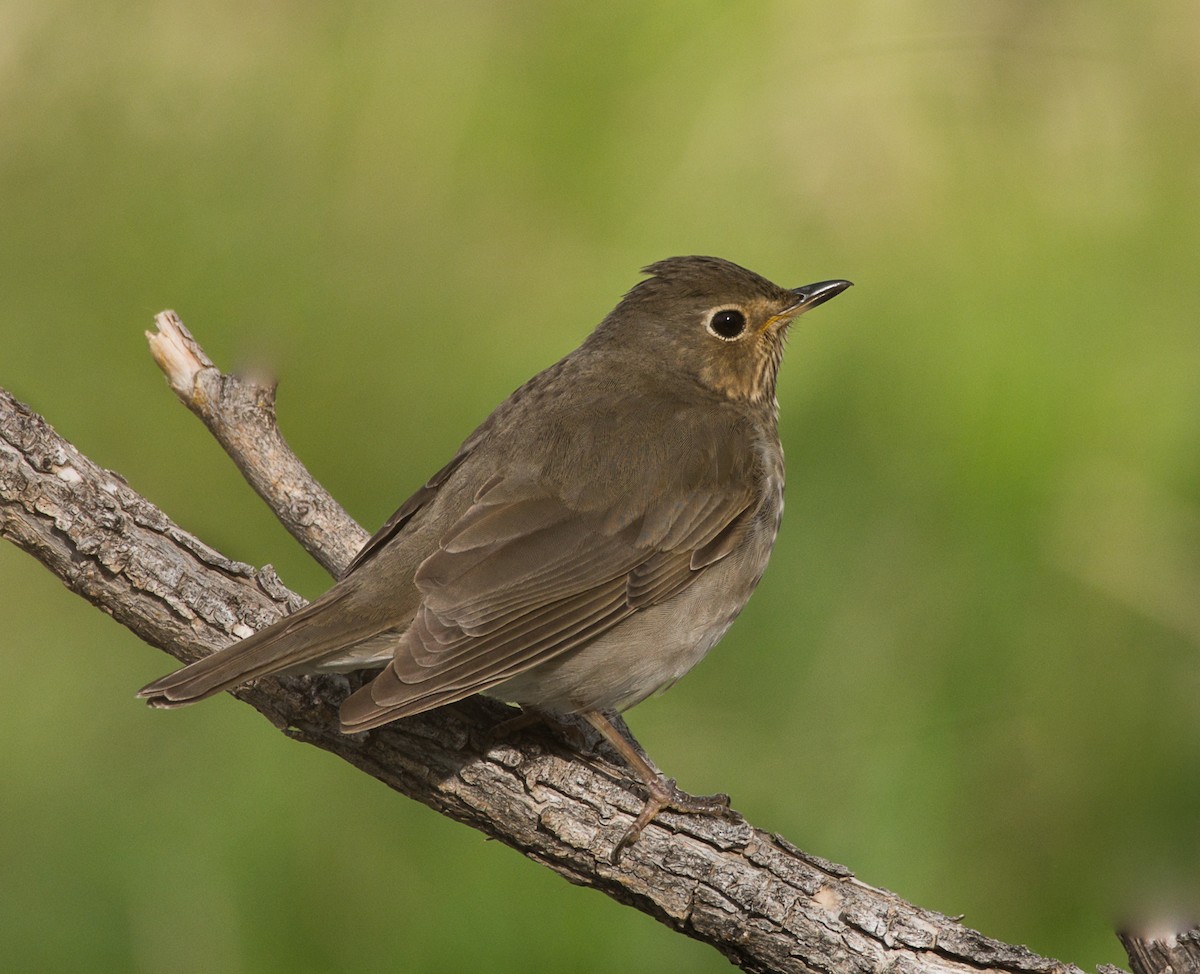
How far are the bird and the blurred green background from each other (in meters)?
1.17

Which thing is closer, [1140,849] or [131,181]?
[1140,849]

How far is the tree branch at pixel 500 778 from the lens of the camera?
412 centimetres

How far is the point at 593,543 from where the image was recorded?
4848mm

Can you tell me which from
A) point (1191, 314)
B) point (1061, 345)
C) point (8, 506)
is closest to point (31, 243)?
point (8, 506)

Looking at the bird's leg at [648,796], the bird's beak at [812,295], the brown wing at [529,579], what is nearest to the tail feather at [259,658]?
the brown wing at [529,579]

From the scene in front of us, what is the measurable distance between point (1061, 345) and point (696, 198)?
212 cm

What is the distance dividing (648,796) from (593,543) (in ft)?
2.60

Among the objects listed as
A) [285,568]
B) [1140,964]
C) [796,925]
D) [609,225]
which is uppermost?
[609,225]

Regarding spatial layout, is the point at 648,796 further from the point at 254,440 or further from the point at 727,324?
the point at 254,440

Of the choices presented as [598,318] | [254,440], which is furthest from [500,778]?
[598,318]

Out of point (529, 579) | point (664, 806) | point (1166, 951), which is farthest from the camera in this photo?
point (529, 579)

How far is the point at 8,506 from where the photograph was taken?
441 cm

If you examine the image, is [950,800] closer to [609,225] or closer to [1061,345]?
[1061,345]

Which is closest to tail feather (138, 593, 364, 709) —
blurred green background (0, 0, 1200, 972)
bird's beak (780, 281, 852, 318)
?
blurred green background (0, 0, 1200, 972)
